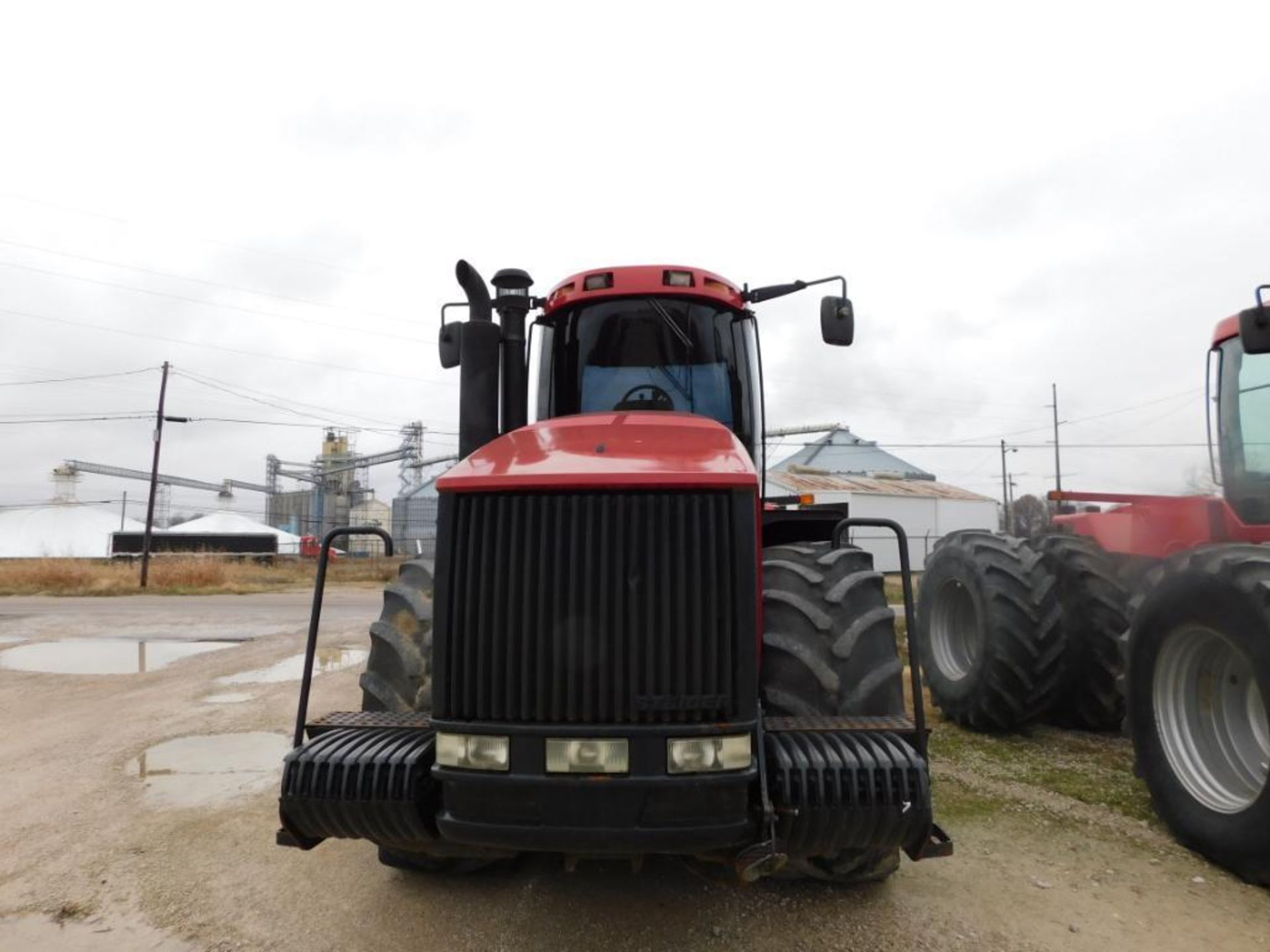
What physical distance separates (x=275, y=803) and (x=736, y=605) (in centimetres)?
333

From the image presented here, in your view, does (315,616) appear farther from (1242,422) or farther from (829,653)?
(1242,422)

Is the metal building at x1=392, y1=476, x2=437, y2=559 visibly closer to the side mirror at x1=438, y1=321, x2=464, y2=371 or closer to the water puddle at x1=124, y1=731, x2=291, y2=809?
the water puddle at x1=124, y1=731, x2=291, y2=809

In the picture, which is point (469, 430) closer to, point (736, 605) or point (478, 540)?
point (478, 540)

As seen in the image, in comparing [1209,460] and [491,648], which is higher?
[1209,460]

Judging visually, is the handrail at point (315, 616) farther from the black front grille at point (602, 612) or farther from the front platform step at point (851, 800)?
the front platform step at point (851, 800)

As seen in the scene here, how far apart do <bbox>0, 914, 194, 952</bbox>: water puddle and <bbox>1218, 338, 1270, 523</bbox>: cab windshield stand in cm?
537

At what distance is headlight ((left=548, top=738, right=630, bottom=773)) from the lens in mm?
2262

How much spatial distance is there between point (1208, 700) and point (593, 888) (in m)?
2.88

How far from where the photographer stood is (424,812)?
7.93 ft

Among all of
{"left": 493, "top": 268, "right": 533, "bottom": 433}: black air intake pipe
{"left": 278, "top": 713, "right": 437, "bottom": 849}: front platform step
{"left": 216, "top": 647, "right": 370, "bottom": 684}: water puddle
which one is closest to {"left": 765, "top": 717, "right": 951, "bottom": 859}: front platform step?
{"left": 278, "top": 713, "right": 437, "bottom": 849}: front platform step

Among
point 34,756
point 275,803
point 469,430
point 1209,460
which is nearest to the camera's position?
point 469,430

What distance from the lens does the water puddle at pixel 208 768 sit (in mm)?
4590

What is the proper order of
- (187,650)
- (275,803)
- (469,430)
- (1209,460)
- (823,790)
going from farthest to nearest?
(187,650)
(1209,460)
(275,803)
(469,430)
(823,790)

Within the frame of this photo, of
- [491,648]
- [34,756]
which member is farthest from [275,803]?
[491,648]
